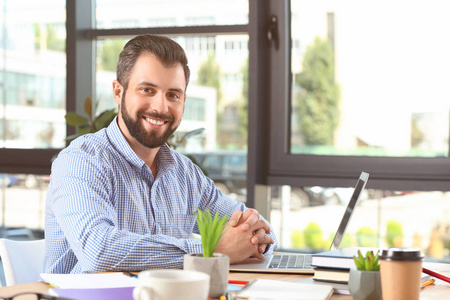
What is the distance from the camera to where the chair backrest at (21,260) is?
6.21 ft

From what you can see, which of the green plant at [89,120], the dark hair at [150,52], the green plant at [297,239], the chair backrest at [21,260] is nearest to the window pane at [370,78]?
the green plant at [297,239]

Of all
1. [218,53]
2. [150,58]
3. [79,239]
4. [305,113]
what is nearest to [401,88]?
[305,113]

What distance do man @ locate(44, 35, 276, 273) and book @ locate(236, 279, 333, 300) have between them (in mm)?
316

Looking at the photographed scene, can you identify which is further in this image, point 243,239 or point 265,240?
point 265,240

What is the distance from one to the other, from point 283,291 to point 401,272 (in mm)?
258

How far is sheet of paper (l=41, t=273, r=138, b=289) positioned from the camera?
4.37 feet

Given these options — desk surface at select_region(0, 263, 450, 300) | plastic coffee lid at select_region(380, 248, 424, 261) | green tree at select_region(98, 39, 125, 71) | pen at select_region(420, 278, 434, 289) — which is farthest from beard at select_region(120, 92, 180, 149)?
green tree at select_region(98, 39, 125, 71)

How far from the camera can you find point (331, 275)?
1.52 m

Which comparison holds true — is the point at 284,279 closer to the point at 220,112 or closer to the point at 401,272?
the point at 401,272

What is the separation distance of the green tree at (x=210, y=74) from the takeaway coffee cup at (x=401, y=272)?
96.8 inches

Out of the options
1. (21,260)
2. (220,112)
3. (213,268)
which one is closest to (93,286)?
(213,268)

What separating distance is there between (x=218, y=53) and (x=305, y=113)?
2.01ft

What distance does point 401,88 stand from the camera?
3.37 metres

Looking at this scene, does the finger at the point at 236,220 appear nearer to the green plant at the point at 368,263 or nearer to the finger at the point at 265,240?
the finger at the point at 265,240
